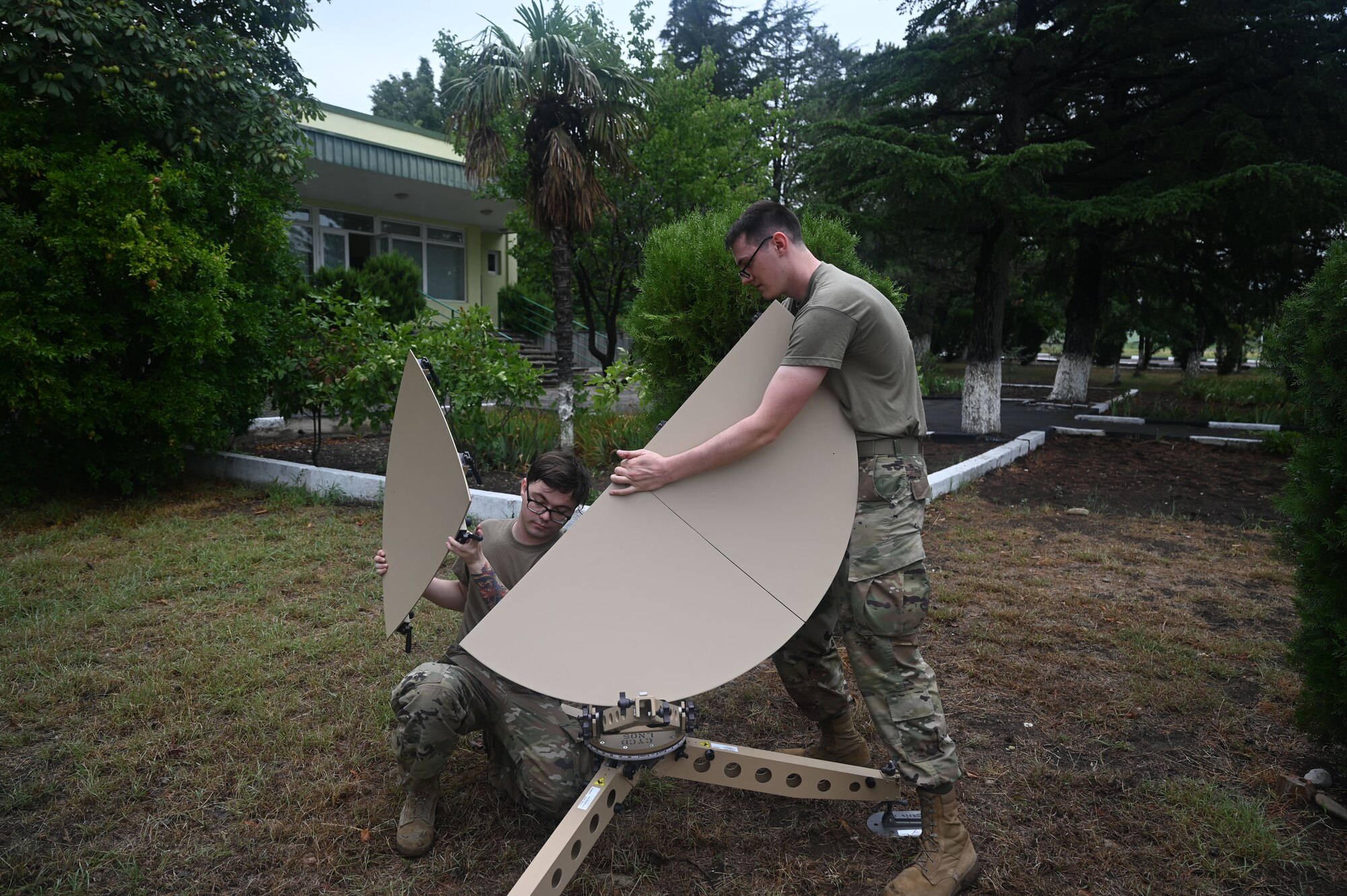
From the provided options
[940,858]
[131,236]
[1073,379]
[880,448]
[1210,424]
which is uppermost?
[131,236]

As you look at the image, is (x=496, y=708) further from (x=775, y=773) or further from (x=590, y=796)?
(x=775, y=773)

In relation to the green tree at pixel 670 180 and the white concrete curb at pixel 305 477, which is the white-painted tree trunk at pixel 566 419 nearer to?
the white concrete curb at pixel 305 477

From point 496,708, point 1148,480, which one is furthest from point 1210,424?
point 496,708

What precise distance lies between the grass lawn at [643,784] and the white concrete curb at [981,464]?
2.25m

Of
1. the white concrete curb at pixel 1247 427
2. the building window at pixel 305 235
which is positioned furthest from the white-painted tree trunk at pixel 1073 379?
the building window at pixel 305 235

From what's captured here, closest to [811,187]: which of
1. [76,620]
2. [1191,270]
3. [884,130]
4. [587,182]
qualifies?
[884,130]

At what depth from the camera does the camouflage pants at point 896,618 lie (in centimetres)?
221

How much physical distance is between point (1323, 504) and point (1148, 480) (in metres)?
6.46

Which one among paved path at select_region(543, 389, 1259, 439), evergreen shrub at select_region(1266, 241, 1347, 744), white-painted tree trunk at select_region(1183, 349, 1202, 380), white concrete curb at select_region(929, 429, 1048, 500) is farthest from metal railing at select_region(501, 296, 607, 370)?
evergreen shrub at select_region(1266, 241, 1347, 744)

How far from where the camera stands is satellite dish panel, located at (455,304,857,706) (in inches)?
76.3

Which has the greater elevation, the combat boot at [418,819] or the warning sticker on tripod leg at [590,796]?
the warning sticker on tripod leg at [590,796]

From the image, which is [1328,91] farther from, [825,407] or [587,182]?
[825,407]

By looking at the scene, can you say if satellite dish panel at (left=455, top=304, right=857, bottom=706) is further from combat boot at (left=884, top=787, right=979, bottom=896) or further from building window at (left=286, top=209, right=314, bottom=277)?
building window at (left=286, top=209, right=314, bottom=277)

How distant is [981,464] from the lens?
842cm
